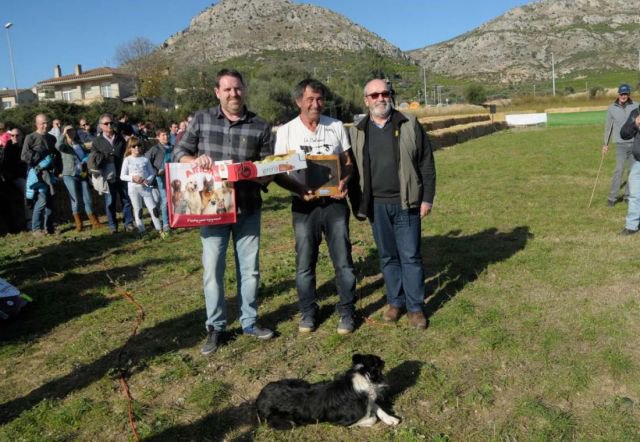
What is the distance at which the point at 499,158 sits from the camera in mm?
18438

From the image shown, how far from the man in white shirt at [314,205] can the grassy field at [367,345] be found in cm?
35

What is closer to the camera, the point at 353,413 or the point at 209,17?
the point at 353,413

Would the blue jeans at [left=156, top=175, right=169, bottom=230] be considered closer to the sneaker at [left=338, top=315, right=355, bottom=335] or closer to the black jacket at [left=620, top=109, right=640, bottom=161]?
the sneaker at [left=338, top=315, right=355, bottom=335]

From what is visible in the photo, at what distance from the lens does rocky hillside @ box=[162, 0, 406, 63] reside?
134125mm

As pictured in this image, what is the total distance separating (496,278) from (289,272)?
8.70 ft

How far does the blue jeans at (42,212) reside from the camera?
1010cm

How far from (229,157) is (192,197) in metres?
0.53

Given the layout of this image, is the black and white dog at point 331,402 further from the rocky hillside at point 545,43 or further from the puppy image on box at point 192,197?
the rocky hillside at point 545,43

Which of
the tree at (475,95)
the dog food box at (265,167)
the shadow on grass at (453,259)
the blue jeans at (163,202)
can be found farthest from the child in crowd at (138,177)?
the tree at (475,95)

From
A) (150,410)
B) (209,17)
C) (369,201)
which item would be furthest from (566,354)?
(209,17)

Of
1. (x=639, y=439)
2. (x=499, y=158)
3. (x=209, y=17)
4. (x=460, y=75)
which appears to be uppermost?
(x=209, y=17)

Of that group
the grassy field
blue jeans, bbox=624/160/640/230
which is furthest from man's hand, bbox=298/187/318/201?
blue jeans, bbox=624/160/640/230

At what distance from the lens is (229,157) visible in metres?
4.32

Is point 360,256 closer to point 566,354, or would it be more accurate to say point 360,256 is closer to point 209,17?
point 566,354
